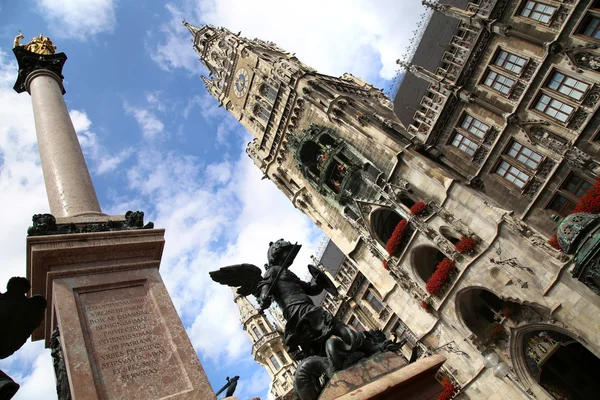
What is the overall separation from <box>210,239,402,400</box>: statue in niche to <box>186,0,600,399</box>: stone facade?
15263 mm

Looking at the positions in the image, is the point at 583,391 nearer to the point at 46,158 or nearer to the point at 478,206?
the point at 478,206

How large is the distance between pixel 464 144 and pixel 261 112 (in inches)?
911

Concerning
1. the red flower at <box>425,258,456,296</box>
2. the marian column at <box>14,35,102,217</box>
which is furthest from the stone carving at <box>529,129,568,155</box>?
the marian column at <box>14,35,102,217</box>

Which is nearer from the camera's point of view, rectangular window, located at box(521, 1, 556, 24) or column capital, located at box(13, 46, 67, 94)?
column capital, located at box(13, 46, 67, 94)

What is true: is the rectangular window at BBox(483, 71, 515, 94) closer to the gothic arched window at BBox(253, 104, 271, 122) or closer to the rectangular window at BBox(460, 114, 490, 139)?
the rectangular window at BBox(460, 114, 490, 139)

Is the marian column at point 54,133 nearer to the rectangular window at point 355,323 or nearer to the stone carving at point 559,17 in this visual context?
the stone carving at point 559,17

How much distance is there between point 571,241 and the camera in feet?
56.6

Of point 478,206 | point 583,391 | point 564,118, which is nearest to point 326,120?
point 478,206

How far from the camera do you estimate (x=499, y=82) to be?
83.8ft

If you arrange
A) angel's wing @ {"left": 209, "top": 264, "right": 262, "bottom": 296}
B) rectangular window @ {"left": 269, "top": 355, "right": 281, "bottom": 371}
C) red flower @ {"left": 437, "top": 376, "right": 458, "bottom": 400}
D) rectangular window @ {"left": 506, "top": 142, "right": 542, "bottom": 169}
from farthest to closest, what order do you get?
rectangular window @ {"left": 269, "top": 355, "right": 281, "bottom": 371} → rectangular window @ {"left": 506, "top": 142, "right": 542, "bottom": 169} → red flower @ {"left": 437, "top": 376, "right": 458, "bottom": 400} → angel's wing @ {"left": 209, "top": 264, "right": 262, "bottom": 296}

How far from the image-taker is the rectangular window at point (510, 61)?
80.1 ft

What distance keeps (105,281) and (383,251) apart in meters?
22.7

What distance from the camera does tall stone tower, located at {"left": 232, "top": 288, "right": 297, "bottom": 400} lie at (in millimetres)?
57344

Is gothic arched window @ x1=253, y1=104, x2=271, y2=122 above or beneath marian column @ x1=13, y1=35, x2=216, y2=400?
above
